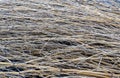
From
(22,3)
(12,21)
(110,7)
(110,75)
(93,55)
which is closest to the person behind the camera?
(110,75)

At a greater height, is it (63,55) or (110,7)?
(110,7)

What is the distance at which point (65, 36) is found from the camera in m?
2.00

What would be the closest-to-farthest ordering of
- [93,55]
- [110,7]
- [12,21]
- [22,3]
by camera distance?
[93,55] → [12,21] → [22,3] → [110,7]

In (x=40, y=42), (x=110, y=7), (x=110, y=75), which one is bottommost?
(x=110, y=75)

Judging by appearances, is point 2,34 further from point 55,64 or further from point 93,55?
point 93,55

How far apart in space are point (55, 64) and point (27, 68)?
0.15 metres

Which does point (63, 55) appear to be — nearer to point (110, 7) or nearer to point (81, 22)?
point (81, 22)

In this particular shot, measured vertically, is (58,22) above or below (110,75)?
above

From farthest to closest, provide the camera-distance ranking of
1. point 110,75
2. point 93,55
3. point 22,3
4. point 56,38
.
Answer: point 22,3
point 56,38
point 93,55
point 110,75

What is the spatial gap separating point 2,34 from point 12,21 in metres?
0.17

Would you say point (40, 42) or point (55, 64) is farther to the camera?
point (40, 42)

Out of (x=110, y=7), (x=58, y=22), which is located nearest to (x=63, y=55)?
(x=58, y=22)

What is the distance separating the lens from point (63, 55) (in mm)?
1830

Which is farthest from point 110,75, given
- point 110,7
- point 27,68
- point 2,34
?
point 110,7
